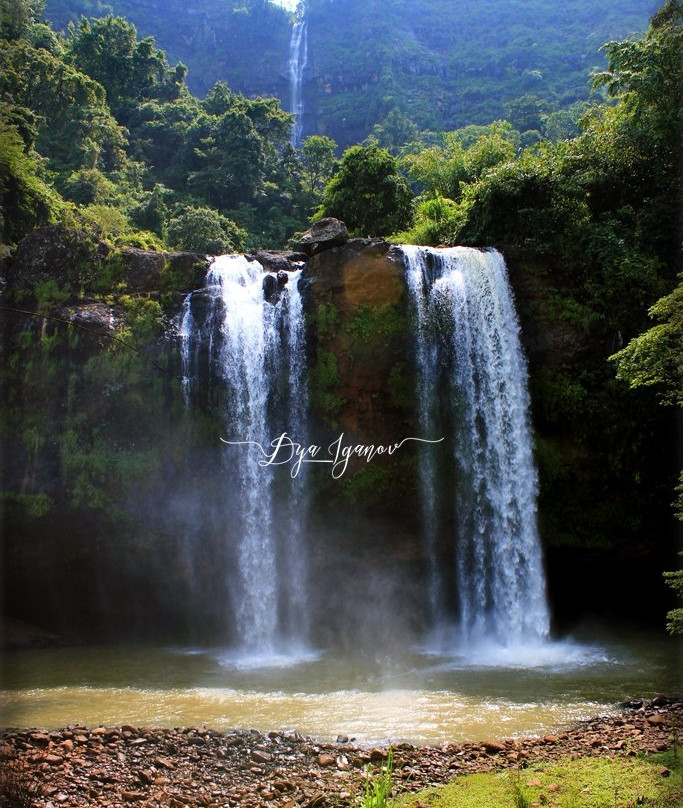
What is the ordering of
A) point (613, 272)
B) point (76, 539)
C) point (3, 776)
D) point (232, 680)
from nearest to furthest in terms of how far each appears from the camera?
point (3, 776)
point (232, 680)
point (76, 539)
point (613, 272)

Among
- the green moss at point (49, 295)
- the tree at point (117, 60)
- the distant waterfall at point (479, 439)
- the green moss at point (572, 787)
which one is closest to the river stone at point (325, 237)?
the distant waterfall at point (479, 439)

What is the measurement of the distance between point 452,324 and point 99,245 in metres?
8.50

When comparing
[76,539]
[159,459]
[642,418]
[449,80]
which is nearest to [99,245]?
[159,459]

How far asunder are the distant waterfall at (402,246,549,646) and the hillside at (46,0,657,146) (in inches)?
1825

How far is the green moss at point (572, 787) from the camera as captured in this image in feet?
20.7

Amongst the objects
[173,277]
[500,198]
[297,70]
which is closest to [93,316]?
[173,277]

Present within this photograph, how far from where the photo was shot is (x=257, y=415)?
1533 centimetres

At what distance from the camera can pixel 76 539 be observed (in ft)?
49.1

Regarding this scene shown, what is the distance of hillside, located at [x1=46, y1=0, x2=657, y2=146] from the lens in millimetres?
65000

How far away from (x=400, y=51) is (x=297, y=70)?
12774 mm

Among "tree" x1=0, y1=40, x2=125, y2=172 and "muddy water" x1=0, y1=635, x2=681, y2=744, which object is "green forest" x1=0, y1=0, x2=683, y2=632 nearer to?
"tree" x1=0, y1=40, x2=125, y2=172

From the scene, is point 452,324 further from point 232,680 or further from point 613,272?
point 232,680

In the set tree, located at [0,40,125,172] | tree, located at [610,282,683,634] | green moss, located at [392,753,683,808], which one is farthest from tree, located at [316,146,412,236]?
green moss, located at [392,753,683,808]

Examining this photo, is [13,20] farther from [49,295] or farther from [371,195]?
[49,295]
